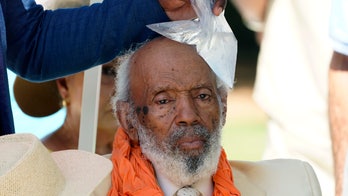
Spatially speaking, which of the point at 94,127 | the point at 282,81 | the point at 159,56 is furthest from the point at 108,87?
the point at 159,56

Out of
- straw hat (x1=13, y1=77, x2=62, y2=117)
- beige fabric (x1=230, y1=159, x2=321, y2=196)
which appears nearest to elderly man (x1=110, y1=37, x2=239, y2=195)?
beige fabric (x1=230, y1=159, x2=321, y2=196)

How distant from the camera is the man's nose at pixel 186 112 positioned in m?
3.04

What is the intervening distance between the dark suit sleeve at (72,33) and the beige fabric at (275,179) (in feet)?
1.88

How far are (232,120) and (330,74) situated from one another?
4.81 feet

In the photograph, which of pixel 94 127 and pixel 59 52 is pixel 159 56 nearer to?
pixel 59 52

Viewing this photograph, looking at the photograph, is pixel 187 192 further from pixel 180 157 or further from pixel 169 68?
pixel 169 68

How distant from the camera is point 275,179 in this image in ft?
10.9

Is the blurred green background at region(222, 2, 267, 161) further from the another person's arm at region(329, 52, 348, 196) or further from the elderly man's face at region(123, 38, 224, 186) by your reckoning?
the elderly man's face at region(123, 38, 224, 186)

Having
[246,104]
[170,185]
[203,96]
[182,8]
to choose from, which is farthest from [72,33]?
[246,104]

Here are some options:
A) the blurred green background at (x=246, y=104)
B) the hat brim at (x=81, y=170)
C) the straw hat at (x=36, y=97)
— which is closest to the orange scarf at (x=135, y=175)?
the hat brim at (x=81, y=170)

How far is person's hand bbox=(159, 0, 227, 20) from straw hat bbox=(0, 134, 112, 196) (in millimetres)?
640

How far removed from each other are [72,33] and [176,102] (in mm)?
395

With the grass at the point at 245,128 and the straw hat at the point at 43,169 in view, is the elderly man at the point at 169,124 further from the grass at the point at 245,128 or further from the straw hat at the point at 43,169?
the grass at the point at 245,128

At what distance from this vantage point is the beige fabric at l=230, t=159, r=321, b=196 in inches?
129
